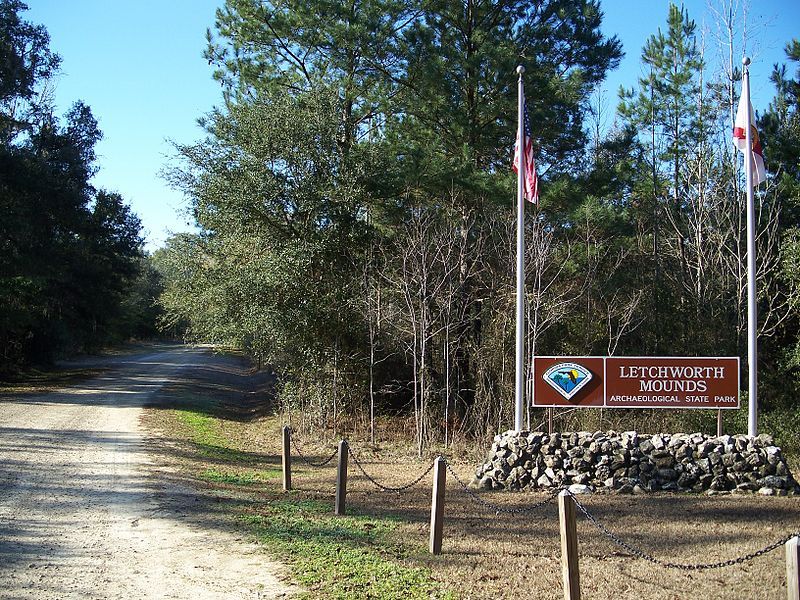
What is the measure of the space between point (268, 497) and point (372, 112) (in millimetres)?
14188

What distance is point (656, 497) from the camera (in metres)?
11.1

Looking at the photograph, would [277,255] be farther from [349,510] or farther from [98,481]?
[349,510]

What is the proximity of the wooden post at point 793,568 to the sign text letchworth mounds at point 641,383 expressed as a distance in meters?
7.96

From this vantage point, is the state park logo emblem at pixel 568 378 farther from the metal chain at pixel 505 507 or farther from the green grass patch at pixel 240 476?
the green grass patch at pixel 240 476

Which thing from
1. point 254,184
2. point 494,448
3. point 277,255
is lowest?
point 494,448

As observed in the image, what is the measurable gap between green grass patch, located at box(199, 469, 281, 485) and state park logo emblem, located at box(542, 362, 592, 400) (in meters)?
5.67

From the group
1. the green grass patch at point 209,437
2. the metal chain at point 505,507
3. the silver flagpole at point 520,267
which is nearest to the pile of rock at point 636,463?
the metal chain at point 505,507

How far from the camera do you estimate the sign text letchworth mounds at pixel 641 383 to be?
1204 centimetres

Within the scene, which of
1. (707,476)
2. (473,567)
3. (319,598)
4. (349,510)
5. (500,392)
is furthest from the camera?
(500,392)

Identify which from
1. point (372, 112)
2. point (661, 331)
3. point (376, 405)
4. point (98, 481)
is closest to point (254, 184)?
point (372, 112)

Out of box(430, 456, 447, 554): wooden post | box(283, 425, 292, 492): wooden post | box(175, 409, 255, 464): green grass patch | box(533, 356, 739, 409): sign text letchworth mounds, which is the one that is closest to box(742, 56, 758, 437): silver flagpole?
box(533, 356, 739, 409): sign text letchworth mounds

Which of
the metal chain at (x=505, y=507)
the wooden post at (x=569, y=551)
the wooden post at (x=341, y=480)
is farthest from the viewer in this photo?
the wooden post at (x=341, y=480)

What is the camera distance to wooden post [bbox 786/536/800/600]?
160 inches

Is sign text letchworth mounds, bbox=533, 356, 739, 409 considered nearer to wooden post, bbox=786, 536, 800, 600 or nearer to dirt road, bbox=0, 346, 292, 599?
dirt road, bbox=0, 346, 292, 599
